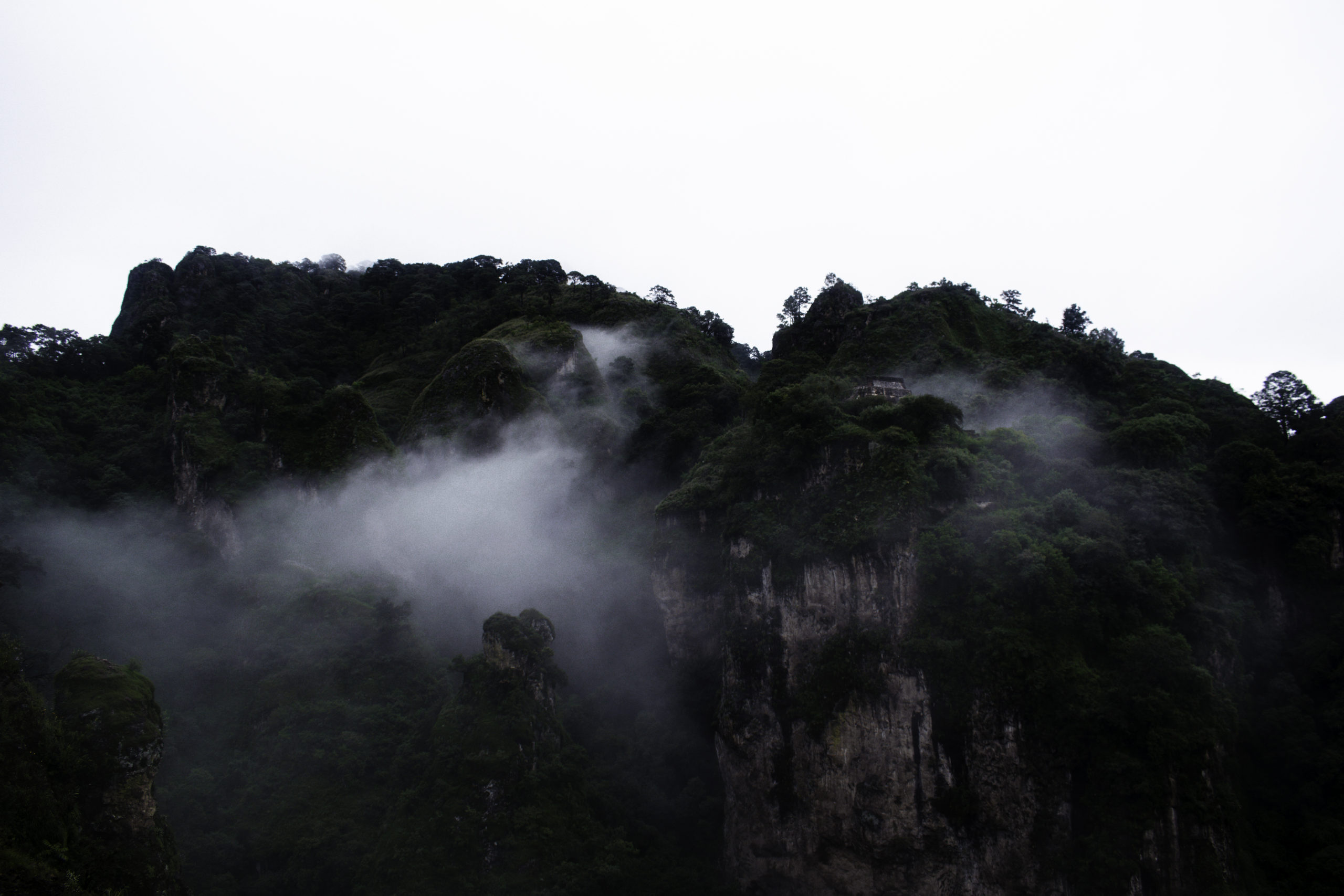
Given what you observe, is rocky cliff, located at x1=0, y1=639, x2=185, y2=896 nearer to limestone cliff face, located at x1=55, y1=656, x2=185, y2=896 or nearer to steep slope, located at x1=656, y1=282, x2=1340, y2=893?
limestone cliff face, located at x1=55, y1=656, x2=185, y2=896

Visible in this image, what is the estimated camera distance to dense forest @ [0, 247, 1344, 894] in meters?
27.5

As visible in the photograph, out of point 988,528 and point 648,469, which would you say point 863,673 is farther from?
point 648,469

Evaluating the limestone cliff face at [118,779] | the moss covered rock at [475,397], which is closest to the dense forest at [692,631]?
the limestone cliff face at [118,779]

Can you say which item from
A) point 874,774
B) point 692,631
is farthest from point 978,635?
point 692,631

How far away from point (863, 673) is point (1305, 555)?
61.3 ft

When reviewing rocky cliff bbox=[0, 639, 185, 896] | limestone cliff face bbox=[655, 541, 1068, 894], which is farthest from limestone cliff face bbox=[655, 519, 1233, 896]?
rocky cliff bbox=[0, 639, 185, 896]

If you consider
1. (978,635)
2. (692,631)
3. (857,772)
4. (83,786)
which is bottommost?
(857,772)

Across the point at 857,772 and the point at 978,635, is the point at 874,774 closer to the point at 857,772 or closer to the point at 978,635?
the point at 857,772

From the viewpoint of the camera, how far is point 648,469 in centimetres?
5438

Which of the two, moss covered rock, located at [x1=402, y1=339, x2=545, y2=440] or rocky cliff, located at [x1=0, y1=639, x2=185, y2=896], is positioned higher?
moss covered rock, located at [x1=402, y1=339, x2=545, y2=440]

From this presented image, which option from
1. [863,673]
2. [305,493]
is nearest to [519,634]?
[863,673]

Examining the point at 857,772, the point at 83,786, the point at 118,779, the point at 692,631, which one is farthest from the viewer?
the point at 692,631

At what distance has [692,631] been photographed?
4216 cm

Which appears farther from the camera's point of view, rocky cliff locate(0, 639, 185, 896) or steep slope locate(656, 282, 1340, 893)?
steep slope locate(656, 282, 1340, 893)
